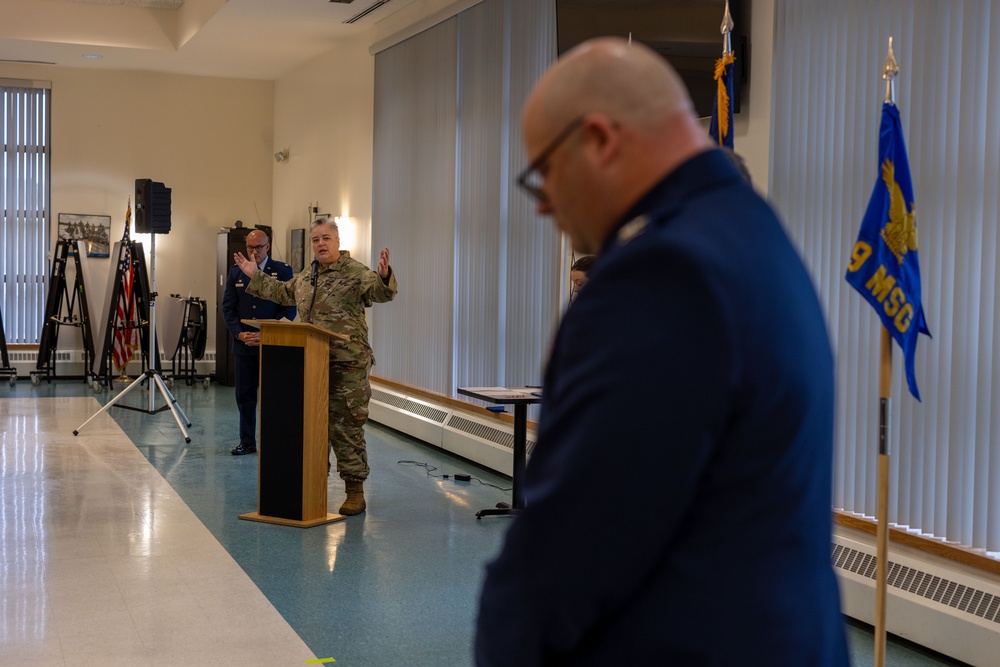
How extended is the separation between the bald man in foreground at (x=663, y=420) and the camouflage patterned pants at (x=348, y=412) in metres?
4.94

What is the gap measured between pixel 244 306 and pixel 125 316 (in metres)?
4.55

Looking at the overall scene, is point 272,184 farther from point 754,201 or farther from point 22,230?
point 754,201

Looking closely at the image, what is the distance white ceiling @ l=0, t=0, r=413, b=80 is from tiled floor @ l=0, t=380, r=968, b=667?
484 cm

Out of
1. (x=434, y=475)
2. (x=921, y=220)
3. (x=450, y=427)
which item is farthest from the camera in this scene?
(x=450, y=427)

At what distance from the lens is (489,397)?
5469 millimetres

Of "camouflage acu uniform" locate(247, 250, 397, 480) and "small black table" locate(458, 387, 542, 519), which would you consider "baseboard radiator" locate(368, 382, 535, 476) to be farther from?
"camouflage acu uniform" locate(247, 250, 397, 480)

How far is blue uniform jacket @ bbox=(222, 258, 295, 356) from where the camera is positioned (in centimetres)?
792

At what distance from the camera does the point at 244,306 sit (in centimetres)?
807

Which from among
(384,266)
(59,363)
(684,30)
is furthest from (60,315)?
(684,30)

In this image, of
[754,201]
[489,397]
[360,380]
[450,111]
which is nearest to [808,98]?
[489,397]

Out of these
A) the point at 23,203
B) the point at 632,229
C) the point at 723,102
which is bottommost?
the point at 632,229

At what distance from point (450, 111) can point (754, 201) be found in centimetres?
790

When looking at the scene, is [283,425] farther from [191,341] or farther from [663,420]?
[191,341]

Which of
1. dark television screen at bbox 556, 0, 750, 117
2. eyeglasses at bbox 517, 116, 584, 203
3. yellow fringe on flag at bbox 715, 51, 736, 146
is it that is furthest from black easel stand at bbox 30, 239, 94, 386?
eyeglasses at bbox 517, 116, 584, 203
